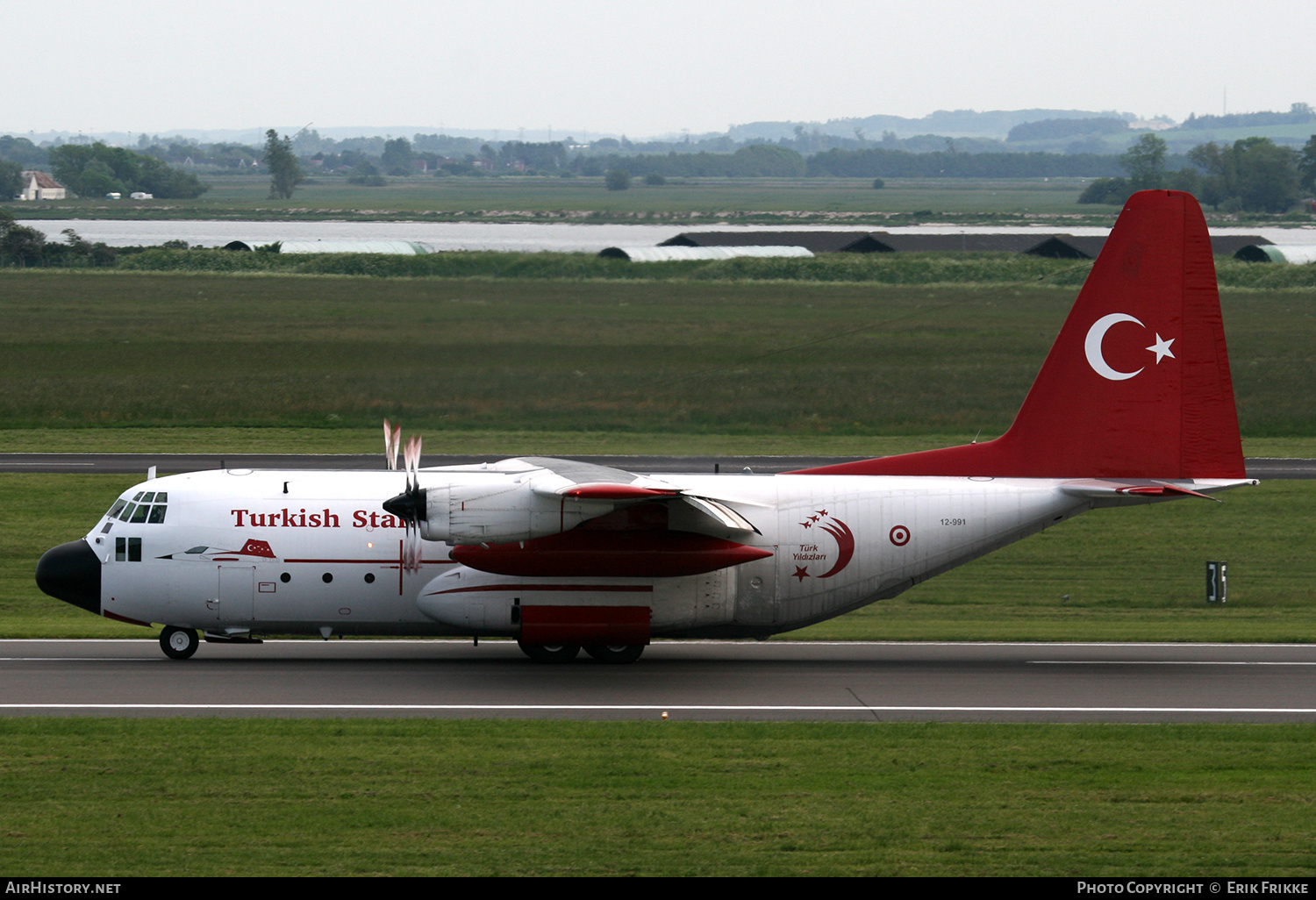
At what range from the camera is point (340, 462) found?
46344 mm

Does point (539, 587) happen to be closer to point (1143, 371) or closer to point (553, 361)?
point (1143, 371)

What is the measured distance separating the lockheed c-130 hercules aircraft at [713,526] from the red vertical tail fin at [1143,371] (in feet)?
0.11

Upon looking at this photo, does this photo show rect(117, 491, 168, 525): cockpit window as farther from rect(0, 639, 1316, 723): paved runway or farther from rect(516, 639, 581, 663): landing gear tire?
rect(516, 639, 581, 663): landing gear tire

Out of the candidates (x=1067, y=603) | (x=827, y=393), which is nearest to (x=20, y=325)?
(x=827, y=393)

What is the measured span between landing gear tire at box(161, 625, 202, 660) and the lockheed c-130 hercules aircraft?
36mm

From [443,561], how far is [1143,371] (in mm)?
13332

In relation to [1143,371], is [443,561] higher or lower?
lower

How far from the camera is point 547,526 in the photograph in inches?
888

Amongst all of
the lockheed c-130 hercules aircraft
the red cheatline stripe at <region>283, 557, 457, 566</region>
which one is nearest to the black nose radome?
the lockheed c-130 hercules aircraft

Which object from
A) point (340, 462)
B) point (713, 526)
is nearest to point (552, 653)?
point (713, 526)

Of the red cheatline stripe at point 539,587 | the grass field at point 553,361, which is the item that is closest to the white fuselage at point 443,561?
the red cheatline stripe at point 539,587

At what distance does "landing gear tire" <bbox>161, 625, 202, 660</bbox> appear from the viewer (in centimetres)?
2481

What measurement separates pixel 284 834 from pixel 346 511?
10.4 m

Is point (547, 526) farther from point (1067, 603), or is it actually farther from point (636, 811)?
point (1067, 603)
